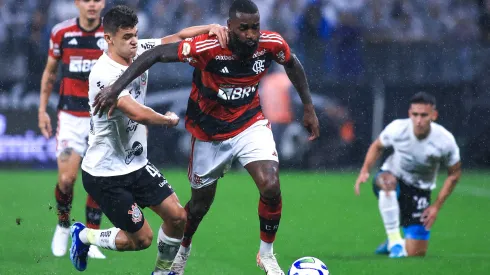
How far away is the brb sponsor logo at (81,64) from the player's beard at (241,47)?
2.33 meters

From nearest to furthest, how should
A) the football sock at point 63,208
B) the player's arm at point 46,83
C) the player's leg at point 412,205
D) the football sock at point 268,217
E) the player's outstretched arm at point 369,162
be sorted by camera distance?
the football sock at point 268,217
the football sock at point 63,208
the player's arm at point 46,83
the player's outstretched arm at point 369,162
the player's leg at point 412,205

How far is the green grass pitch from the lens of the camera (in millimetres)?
8109

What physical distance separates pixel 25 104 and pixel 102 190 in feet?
29.2

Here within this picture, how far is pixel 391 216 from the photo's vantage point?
9594mm

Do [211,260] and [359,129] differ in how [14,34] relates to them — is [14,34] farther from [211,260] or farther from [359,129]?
[211,260]

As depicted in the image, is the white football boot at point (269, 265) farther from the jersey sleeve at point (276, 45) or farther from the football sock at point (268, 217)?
Answer: the jersey sleeve at point (276, 45)

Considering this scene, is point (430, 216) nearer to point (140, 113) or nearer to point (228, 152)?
point (228, 152)

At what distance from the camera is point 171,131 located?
15.5 m

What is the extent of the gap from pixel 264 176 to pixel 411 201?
367cm

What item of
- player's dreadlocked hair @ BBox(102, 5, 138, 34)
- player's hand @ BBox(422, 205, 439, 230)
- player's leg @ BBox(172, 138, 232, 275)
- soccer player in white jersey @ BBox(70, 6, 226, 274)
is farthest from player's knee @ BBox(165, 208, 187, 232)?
player's hand @ BBox(422, 205, 439, 230)

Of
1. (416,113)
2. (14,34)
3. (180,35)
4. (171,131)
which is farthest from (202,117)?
(14,34)

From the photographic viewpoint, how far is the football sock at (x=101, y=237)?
6889 mm

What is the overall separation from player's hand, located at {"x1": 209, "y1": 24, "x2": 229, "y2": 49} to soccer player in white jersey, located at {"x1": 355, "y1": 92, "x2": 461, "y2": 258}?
2937 mm

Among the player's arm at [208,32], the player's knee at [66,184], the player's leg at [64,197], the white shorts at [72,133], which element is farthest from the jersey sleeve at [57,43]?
the player's arm at [208,32]
